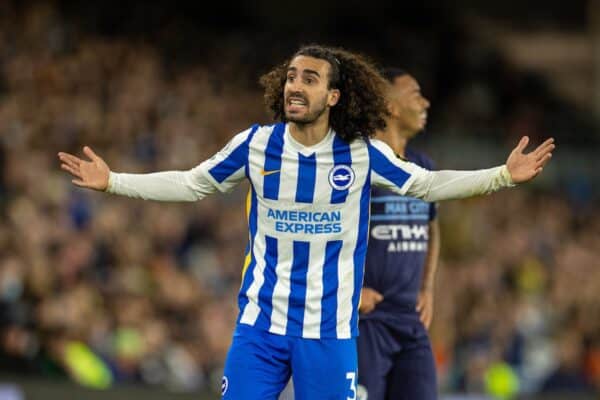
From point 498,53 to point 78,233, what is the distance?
11.7 metres

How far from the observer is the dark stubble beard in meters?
5.85

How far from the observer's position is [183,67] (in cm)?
1594

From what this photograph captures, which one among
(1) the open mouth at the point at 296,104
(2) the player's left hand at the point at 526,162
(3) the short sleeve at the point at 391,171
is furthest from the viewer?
(3) the short sleeve at the point at 391,171

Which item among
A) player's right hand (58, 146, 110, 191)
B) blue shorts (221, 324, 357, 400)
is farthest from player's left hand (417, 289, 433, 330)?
Answer: player's right hand (58, 146, 110, 191)

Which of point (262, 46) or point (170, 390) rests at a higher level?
point (262, 46)

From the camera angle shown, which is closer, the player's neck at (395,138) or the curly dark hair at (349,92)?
the curly dark hair at (349,92)

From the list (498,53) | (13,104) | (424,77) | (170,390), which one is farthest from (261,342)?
(498,53)

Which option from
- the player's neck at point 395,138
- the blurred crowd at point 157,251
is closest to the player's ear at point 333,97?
the player's neck at point 395,138

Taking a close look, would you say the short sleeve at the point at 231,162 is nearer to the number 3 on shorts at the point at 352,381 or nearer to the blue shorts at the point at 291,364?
the blue shorts at the point at 291,364

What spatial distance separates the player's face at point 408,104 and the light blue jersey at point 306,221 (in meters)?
1.18

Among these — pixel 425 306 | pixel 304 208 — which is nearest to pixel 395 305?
pixel 425 306

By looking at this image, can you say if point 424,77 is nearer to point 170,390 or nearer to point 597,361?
point 597,361

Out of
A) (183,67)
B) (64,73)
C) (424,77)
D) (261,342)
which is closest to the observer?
(261,342)

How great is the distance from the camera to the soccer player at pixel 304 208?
230 inches
